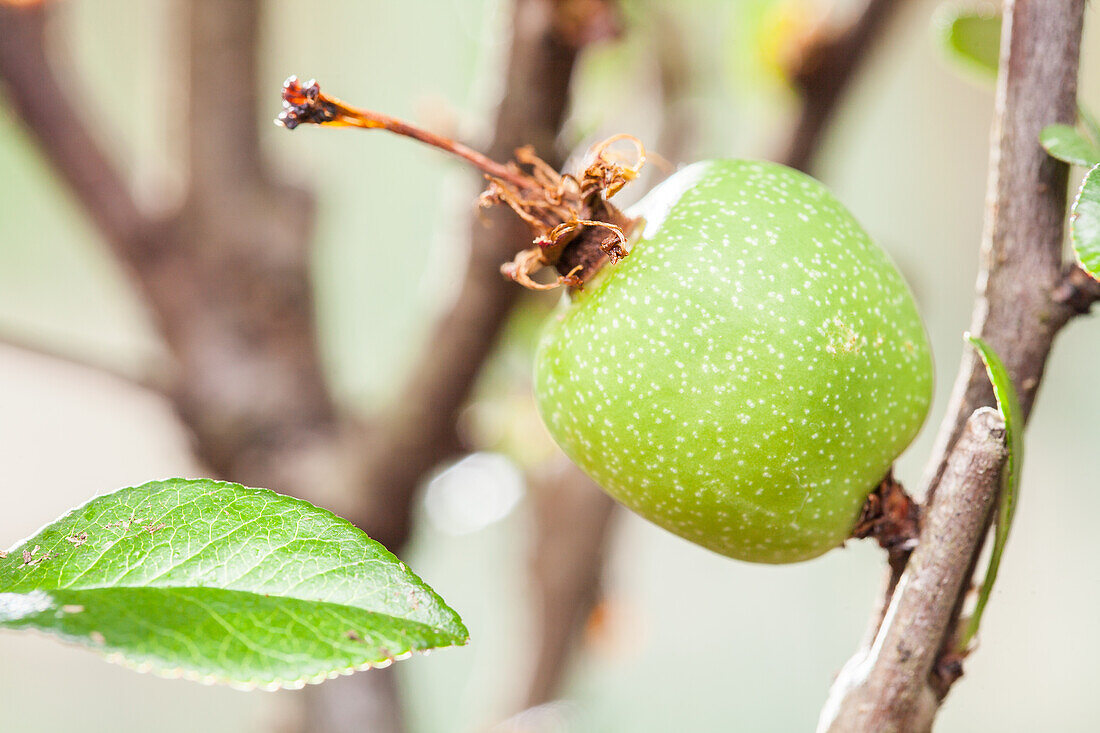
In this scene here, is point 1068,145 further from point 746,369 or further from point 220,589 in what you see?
point 220,589

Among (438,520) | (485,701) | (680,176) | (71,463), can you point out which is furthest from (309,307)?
(71,463)

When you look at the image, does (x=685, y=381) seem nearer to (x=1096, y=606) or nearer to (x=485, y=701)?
(x=485, y=701)

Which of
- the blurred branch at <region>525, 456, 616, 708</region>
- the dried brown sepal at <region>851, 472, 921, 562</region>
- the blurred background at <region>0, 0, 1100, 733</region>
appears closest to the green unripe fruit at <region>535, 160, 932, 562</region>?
the dried brown sepal at <region>851, 472, 921, 562</region>

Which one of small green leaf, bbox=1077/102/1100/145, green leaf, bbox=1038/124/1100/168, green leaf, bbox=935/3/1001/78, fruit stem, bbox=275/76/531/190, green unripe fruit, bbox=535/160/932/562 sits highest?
green leaf, bbox=935/3/1001/78

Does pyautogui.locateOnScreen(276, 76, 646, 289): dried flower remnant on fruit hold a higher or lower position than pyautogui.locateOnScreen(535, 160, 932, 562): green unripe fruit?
higher

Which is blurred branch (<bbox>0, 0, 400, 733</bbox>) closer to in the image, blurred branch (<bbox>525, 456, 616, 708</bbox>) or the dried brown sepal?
blurred branch (<bbox>525, 456, 616, 708</bbox>)

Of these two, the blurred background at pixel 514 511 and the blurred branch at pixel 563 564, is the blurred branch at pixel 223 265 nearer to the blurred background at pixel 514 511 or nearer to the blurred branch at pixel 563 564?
the blurred branch at pixel 563 564
